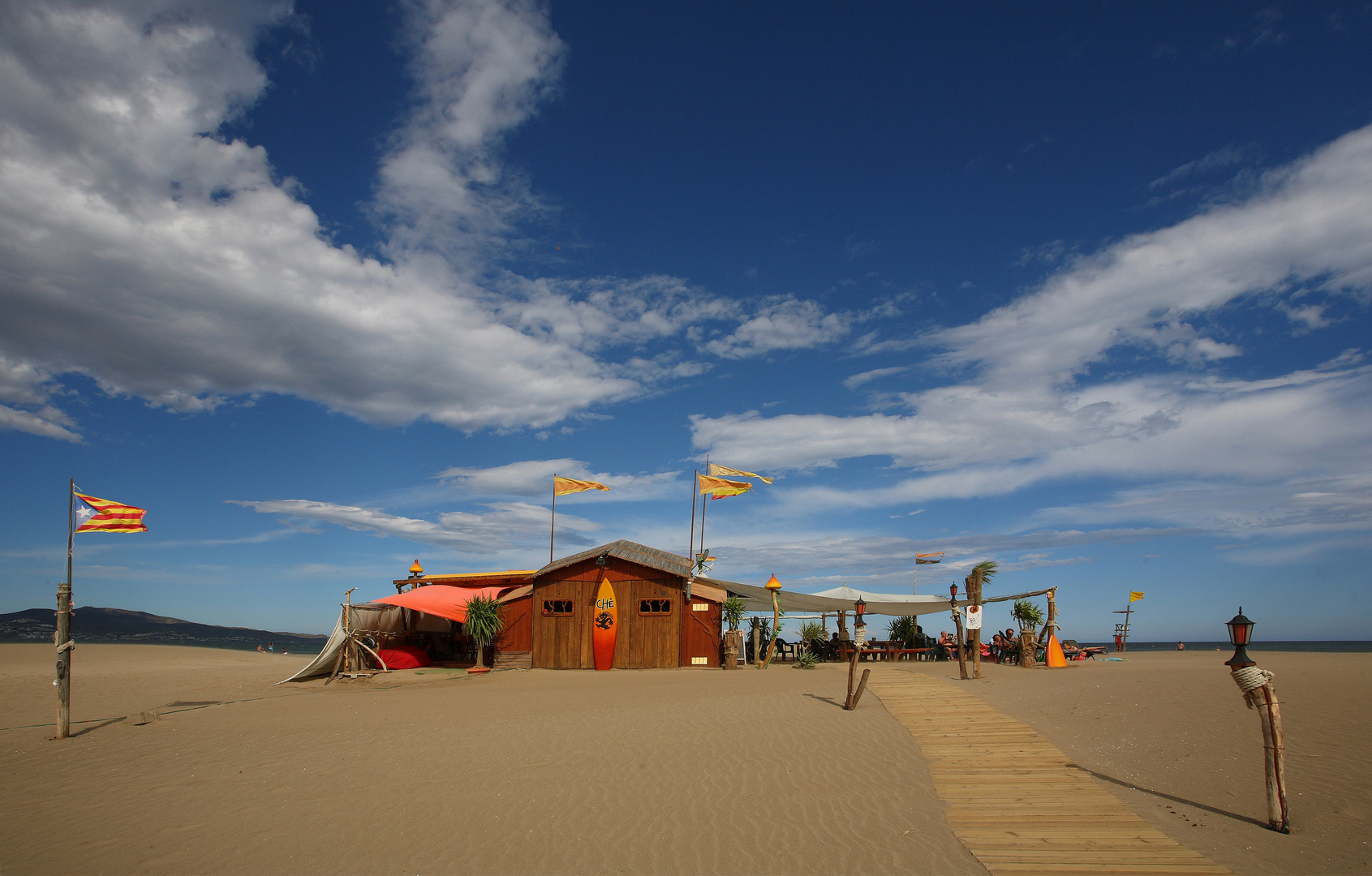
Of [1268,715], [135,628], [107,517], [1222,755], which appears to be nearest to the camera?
[1268,715]

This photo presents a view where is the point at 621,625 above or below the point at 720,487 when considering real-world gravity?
below

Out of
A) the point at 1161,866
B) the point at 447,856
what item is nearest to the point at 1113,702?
the point at 1161,866

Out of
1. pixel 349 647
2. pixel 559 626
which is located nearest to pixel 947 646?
pixel 559 626

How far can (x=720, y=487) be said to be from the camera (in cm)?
2544

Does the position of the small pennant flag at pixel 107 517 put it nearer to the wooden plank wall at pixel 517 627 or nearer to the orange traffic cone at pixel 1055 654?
the wooden plank wall at pixel 517 627

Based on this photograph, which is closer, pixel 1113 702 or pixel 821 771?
pixel 821 771

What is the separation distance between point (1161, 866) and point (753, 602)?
765 inches

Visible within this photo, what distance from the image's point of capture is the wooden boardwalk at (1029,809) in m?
5.98

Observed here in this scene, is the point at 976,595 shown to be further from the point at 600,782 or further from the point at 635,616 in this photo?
the point at 600,782

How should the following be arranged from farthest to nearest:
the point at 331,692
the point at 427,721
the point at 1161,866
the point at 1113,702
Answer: the point at 331,692, the point at 1113,702, the point at 427,721, the point at 1161,866

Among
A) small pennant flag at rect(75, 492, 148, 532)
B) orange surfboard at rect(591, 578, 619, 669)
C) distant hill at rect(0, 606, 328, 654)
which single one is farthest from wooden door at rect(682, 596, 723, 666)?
distant hill at rect(0, 606, 328, 654)

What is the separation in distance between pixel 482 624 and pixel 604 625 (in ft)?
12.5

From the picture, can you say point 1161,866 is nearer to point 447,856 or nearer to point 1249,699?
point 1249,699

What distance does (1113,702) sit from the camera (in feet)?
44.6
